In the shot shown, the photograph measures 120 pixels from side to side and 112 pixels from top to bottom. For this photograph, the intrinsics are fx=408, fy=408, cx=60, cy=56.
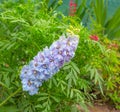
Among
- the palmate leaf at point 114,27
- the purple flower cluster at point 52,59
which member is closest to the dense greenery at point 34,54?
the purple flower cluster at point 52,59

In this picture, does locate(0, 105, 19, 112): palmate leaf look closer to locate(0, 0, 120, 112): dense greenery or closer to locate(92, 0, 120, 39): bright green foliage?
locate(0, 0, 120, 112): dense greenery

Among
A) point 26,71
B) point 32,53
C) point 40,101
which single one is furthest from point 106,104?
point 26,71

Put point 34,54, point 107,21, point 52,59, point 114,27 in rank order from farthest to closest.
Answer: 1. point 107,21
2. point 114,27
3. point 34,54
4. point 52,59

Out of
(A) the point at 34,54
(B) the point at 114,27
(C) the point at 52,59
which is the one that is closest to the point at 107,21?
(B) the point at 114,27

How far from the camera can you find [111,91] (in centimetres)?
379

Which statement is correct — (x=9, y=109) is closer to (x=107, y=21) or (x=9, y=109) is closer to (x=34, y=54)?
(x=34, y=54)

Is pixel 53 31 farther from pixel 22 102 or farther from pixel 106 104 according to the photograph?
pixel 106 104

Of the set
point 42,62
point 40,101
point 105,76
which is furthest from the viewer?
point 105,76

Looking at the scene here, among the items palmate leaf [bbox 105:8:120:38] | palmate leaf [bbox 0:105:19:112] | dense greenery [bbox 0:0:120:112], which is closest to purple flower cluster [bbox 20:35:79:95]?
dense greenery [bbox 0:0:120:112]

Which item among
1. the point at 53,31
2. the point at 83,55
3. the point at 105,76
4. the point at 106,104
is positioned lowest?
the point at 106,104

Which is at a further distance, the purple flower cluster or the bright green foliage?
the bright green foliage

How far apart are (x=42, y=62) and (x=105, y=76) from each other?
6.06ft

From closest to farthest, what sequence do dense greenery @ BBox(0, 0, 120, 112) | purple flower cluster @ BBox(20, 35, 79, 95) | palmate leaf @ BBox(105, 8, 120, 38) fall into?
purple flower cluster @ BBox(20, 35, 79, 95)
dense greenery @ BBox(0, 0, 120, 112)
palmate leaf @ BBox(105, 8, 120, 38)

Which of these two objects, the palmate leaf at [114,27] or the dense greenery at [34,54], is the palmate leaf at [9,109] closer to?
the dense greenery at [34,54]
